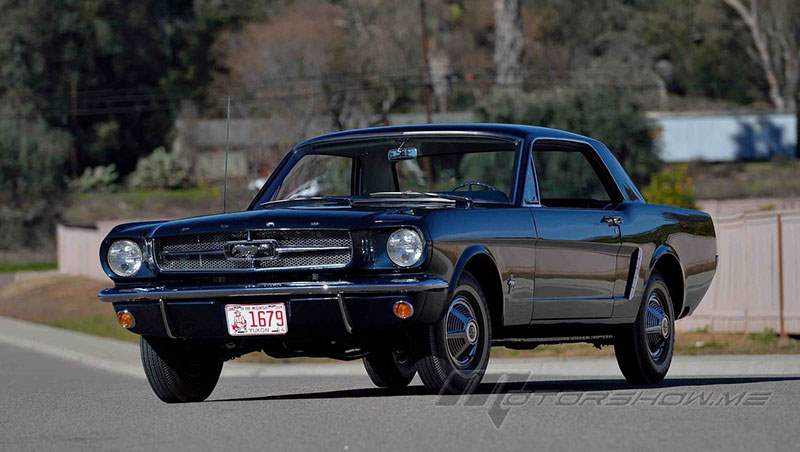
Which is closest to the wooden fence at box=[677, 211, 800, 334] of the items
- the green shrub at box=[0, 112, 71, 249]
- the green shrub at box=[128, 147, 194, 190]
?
the green shrub at box=[0, 112, 71, 249]

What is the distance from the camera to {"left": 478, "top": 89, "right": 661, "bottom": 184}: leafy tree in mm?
60406

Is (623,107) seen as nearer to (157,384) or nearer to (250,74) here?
(250,74)

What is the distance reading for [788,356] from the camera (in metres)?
16.0

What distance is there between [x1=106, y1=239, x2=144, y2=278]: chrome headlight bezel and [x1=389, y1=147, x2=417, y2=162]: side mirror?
189 cm

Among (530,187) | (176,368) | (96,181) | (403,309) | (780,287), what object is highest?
(530,187)

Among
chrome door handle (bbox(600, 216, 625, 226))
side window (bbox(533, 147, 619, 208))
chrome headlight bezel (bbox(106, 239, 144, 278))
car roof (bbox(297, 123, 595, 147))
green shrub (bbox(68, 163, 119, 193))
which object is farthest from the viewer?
green shrub (bbox(68, 163, 119, 193))

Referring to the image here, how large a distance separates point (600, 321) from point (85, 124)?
219 feet

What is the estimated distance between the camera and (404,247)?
9570mm

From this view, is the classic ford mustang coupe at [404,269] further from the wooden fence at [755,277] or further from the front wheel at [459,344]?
the wooden fence at [755,277]

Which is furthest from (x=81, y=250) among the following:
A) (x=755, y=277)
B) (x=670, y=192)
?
(x=755, y=277)

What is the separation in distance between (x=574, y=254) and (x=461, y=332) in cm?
143

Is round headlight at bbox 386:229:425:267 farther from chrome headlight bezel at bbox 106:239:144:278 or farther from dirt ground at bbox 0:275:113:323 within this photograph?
dirt ground at bbox 0:275:113:323

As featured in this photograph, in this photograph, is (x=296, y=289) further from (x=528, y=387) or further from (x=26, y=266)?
(x=26, y=266)

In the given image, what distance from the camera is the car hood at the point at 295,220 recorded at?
31.5 ft
